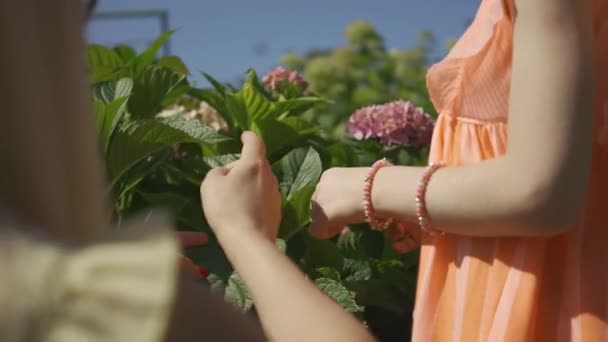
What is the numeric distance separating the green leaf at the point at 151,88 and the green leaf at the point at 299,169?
0.23m

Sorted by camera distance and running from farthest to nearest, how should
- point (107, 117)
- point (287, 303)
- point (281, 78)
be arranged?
1. point (281, 78)
2. point (107, 117)
3. point (287, 303)

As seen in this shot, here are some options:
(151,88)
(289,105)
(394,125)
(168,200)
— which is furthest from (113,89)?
(394,125)

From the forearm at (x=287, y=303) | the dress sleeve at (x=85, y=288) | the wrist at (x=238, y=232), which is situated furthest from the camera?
the wrist at (x=238, y=232)

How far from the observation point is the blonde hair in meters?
0.59

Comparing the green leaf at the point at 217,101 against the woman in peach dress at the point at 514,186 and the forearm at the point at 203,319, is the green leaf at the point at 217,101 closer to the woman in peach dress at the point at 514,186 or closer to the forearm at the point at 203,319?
the woman in peach dress at the point at 514,186

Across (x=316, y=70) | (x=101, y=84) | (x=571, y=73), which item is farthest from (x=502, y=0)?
(x=316, y=70)

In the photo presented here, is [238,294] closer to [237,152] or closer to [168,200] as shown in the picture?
[168,200]

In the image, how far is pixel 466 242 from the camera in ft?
3.31

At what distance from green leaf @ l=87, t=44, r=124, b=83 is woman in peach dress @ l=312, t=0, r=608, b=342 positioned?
544 mm

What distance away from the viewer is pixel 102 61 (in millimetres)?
1572

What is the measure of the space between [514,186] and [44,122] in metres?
0.46

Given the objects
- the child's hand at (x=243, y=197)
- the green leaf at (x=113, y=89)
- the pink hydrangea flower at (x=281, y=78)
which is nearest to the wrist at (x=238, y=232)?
the child's hand at (x=243, y=197)

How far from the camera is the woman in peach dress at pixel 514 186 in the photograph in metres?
0.88

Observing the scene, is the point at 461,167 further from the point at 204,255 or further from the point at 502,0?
the point at 204,255
